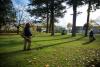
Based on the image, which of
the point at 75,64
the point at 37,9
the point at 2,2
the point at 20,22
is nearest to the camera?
the point at 75,64

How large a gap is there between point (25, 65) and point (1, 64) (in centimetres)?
124

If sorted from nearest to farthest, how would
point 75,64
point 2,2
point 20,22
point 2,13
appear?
1. point 75,64
2. point 2,2
3. point 2,13
4. point 20,22

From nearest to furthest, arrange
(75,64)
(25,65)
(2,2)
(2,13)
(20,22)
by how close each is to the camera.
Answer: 1. (25,65)
2. (75,64)
3. (2,2)
4. (2,13)
5. (20,22)

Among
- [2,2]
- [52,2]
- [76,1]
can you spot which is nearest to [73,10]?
[76,1]

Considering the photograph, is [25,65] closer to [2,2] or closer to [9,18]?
[2,2]

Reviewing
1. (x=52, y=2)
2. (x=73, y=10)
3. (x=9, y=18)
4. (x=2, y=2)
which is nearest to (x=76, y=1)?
(x=73, y=10)

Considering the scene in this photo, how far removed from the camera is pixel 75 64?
12.0 metres

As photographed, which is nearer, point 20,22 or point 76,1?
point 76,1

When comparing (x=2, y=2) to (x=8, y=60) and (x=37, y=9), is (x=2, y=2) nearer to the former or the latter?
(x=37, y=9)

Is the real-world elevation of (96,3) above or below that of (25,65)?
above

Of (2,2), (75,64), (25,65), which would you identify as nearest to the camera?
(25,65)

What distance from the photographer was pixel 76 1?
41938 millimetres

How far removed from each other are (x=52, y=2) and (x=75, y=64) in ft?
114

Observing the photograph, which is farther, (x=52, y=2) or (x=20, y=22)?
(x=20, y=22)
